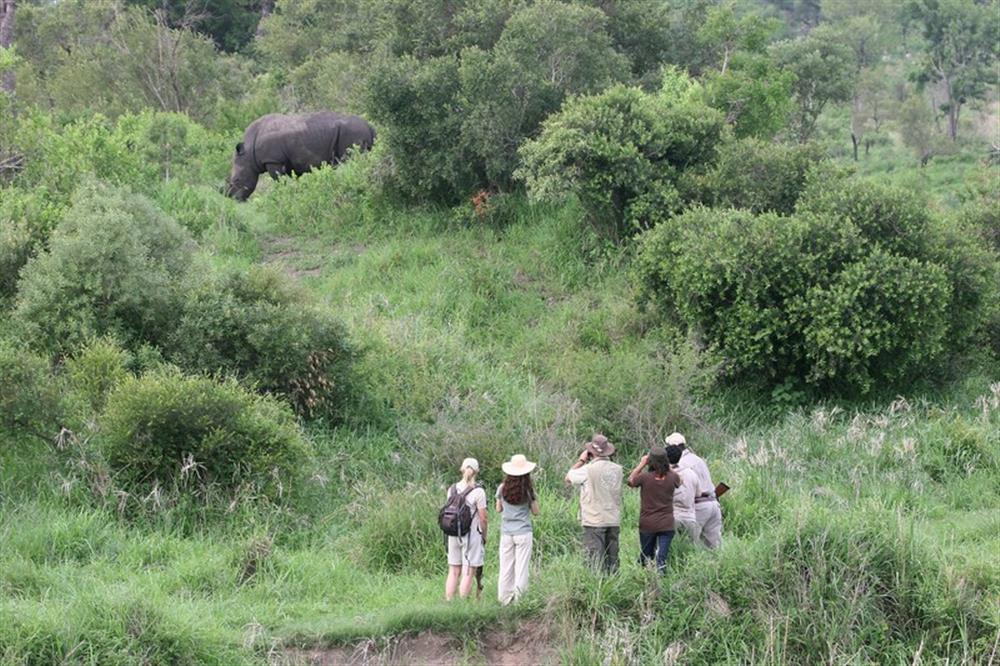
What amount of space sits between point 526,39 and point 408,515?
11298 mm

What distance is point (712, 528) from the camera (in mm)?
10258

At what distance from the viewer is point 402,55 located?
21328 millimetres

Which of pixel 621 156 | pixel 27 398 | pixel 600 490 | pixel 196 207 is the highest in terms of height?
pixel 600 490

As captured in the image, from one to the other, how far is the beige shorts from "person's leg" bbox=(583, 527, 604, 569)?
0.88 metres

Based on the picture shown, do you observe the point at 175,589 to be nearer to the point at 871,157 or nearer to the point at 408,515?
the point at 408,515

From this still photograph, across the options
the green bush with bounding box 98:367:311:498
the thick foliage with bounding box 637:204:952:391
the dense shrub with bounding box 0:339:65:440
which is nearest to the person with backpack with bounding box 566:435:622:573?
the green bush with bounding box 98:367:311:498

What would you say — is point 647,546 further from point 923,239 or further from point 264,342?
point 923,239

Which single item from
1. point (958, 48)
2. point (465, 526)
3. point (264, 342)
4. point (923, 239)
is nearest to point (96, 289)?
point (264, 342)

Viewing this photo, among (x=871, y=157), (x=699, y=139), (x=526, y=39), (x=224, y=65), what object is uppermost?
(x=526, y=39)

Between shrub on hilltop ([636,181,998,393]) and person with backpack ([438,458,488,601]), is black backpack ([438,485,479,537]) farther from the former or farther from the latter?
shrub on hilltop ([636,181,998,393])

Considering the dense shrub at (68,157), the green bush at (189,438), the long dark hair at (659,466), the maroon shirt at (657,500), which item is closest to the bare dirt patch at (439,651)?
the maroon shirt at (657,500)

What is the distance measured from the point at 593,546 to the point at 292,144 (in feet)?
48.4

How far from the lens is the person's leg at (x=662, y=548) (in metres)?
9.70

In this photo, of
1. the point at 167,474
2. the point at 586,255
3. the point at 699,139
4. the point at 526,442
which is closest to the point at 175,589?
the point at 167,474
